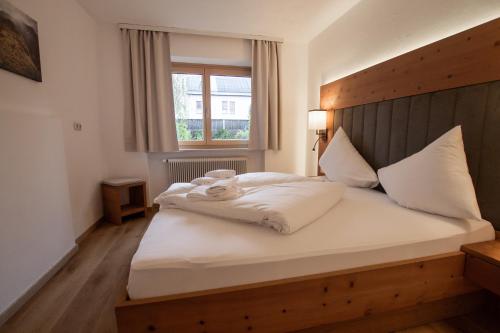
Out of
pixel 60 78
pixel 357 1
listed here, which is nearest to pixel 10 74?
pixel 60 78

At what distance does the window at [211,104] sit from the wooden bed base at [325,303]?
2.81m

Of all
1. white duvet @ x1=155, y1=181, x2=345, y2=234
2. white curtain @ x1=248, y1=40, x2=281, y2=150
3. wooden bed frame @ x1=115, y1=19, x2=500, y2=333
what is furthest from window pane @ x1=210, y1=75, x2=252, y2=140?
wooden bed frame @ x1=115, y1=19, x2=500, y2=333

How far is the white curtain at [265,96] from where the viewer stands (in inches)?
128

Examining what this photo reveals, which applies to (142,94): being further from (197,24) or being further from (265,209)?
(265,209)

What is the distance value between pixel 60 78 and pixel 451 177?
126 inches

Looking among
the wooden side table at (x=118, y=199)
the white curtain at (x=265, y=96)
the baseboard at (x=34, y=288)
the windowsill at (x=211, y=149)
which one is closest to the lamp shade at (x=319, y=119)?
the white curtain at (x=265, y=96)

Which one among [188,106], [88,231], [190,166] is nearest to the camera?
[88,231]

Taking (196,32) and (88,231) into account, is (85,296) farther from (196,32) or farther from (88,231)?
(196,32)

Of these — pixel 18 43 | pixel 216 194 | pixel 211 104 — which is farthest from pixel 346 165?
pixel 18 43

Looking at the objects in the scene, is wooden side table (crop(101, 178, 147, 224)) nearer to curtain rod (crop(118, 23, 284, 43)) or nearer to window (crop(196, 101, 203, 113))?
window (crop(196, 101, 203, 113))

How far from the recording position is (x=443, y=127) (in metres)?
1.54

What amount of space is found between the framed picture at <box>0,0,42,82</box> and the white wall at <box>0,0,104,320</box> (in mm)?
64

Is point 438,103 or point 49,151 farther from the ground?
point 438,103

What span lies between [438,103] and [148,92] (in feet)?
10.1
